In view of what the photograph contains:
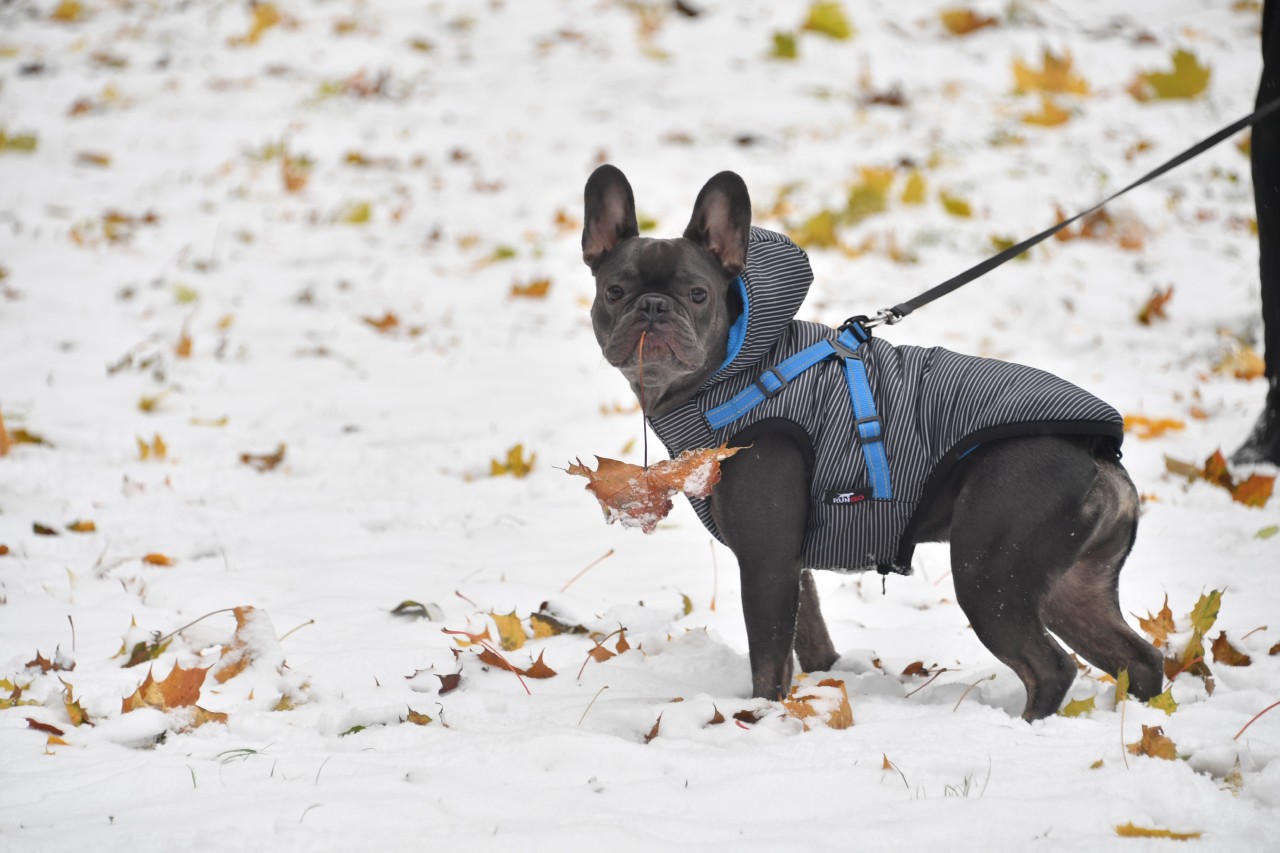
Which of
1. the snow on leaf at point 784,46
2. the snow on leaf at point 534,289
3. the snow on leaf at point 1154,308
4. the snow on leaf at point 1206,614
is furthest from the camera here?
the snow on leaf at point 784,46

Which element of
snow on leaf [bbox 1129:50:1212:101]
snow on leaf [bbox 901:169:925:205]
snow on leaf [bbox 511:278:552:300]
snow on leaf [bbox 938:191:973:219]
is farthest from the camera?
snow on leaf [bbox 1129:50:1212:101]

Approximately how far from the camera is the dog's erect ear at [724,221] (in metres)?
3.47

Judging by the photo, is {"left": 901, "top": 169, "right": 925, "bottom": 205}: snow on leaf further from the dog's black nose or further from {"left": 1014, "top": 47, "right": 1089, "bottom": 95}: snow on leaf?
the dog's black nose

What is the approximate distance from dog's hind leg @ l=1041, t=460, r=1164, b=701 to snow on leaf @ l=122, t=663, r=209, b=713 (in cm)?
246

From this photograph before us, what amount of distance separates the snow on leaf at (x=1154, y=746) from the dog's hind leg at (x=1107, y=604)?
54 cm

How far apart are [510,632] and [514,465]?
6.55ft

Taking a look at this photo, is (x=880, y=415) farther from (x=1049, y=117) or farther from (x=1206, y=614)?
(x=1049, y=117)

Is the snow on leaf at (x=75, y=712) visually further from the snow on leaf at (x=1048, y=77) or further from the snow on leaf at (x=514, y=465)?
the snow on leaf at (x=1048, y=77)

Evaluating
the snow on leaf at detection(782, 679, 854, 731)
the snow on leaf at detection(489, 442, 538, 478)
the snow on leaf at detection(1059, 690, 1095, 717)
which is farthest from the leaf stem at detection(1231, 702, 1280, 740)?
the snow on leaf at detection(489, 442, 538, 478)

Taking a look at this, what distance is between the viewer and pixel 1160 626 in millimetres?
3566

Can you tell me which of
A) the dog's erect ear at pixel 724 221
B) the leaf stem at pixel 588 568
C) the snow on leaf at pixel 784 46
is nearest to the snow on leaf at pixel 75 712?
the leaf stem at pixel 588 568

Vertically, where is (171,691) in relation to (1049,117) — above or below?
below

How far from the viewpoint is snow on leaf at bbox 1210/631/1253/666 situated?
339 centimetres

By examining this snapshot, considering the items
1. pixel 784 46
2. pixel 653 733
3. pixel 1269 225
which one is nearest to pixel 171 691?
pixel 653 733
